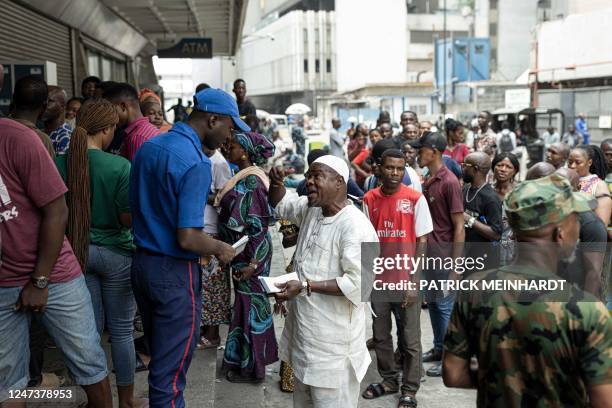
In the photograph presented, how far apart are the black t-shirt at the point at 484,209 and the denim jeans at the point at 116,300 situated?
117 inches

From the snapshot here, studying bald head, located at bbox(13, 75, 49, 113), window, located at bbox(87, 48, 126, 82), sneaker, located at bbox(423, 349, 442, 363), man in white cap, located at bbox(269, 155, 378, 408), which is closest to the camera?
man in white cap, located at bbox(269, 155, 378, 408)

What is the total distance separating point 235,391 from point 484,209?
2488 millimetres

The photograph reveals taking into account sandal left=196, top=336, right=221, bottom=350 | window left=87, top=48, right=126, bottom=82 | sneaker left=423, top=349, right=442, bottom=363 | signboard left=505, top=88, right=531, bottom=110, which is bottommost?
sneaker left=423, top=349, right=442, bottom=363

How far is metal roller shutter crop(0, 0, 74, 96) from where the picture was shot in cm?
888

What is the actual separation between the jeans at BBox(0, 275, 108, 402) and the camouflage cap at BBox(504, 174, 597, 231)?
7.21 ft

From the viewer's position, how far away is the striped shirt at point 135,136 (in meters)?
4.72

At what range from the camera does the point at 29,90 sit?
370 centimetres

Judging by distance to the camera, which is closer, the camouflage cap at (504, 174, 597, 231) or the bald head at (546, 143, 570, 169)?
the camouflage cap at (504, 174, 597, 231)

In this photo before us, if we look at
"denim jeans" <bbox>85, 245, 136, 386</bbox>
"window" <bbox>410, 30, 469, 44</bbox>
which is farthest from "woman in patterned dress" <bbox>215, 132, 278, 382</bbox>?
"window" <bbox>410, 30, 469, 44</bbox>

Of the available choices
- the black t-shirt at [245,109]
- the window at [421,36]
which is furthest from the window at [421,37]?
the black t-shirt at [245,109]

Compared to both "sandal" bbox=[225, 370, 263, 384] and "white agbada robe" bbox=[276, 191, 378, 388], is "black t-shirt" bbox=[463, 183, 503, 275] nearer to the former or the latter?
"sandal" bbox=[225, 370, 263, 384]

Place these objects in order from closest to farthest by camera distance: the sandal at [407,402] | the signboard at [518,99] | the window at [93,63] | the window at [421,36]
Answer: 1. the sandal at [407,402]
2. the window at [93,63]
3. the signboard at [518,99]
4. the window at [421,36]

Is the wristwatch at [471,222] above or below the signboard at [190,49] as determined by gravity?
below

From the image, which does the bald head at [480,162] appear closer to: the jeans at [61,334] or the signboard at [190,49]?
the jeans at [61,334]
